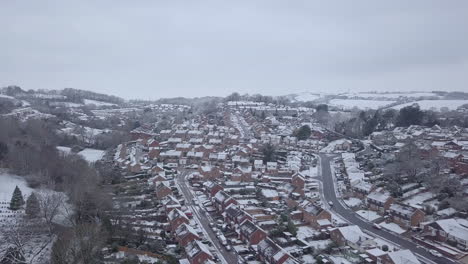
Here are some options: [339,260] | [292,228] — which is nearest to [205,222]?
[292,228]

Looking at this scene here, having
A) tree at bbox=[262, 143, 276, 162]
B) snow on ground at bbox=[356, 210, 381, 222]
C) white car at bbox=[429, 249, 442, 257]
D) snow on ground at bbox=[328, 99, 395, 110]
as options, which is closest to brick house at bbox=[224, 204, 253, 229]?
snow on ground at bbox=[356, 210, 381, 222]

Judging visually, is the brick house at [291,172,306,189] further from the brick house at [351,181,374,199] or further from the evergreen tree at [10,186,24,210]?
the evergreen tree at [10,186,24,210]

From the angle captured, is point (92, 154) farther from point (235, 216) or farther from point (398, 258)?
point (398, 258)

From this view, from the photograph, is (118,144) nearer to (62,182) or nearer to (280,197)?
(62,182)

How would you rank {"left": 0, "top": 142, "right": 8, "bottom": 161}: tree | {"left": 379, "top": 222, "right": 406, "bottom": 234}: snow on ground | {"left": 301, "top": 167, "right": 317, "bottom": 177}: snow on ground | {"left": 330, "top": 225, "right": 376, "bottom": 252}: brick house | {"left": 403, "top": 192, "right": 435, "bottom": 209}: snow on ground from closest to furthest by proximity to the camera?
{"left": 330, "top": 225, "right": 376, "bottom": 252}: brick house
{"left": 379, "top": 222, "right": 406, "bottom": 234}: snow on ground
{"left": 403, "top": 192, "right": 435, "bottom": 209}: snow on ground
{"left": 0, "top": 142, "right": 8, "bottom": 161}: tree
{"left": 301, "top": 167, "right": 317, "bottom": 177}: snow on ground

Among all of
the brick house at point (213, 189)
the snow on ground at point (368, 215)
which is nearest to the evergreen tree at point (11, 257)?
the brick house at point (213, 189)

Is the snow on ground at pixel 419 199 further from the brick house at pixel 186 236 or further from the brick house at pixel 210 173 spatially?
the brick house at pixel 210 173
